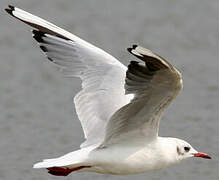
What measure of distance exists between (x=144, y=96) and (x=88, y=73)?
48.6 inches

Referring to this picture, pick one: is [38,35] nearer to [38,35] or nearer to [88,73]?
[38,35]

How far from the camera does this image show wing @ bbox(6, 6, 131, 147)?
22.3 feet

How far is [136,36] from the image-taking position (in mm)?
11789

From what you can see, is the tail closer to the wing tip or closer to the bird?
the bird

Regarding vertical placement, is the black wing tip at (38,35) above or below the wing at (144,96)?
above

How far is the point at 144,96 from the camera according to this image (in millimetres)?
5820

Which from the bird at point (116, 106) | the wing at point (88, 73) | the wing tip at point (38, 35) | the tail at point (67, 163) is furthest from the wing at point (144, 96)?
the wing tip at point (38, 35)

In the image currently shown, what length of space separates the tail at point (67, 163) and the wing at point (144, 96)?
0.24 metres

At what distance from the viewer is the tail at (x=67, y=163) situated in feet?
20.1

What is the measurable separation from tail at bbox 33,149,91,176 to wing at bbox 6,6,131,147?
30 centimetres

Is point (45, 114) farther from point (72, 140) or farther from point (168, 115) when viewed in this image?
point (168, 115)

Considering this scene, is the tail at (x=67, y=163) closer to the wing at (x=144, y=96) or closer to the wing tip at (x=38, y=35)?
the wing at (x=144, y=96)

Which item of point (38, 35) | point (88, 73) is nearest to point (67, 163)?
point (88, 73)

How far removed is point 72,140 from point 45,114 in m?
0.77
